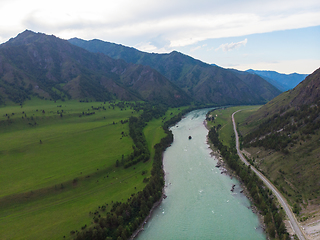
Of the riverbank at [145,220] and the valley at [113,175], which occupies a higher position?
the valley at [113,175]

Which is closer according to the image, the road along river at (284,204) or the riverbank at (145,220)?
the road along river at (284,204)

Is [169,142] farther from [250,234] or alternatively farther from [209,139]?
[250,234]

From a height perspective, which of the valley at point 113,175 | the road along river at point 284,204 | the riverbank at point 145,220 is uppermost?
the valley at point 113,175

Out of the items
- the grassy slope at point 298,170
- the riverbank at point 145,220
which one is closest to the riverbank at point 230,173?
the grassy slope at point 298,170

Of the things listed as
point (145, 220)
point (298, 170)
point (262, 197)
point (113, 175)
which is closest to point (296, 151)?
point (298, 170)

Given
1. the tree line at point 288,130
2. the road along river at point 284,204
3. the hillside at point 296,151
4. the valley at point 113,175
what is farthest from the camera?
the tree line at point 288,130

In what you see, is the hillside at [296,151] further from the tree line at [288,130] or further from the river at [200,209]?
the river at [200,209]

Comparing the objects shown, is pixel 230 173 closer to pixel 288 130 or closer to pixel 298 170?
pixel 298 170

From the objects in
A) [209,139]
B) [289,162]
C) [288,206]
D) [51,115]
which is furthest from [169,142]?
[51,115]
